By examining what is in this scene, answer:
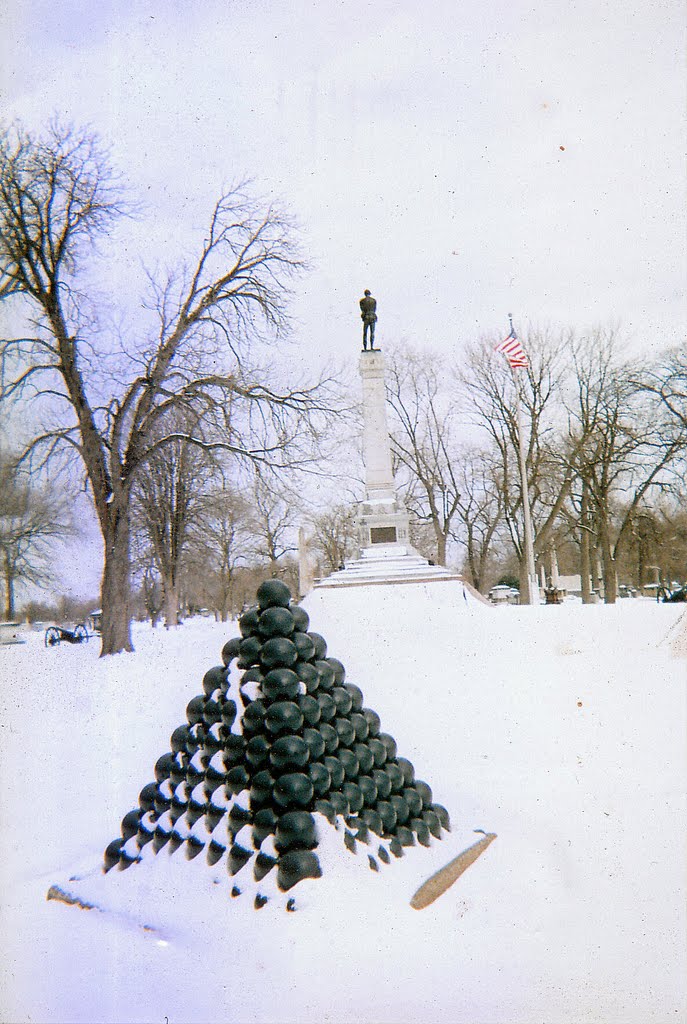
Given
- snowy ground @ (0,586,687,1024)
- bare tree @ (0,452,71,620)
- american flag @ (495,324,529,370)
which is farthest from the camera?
american flag @ (495,324,529,370)

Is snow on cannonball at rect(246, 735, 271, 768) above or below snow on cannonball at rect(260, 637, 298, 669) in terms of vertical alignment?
below

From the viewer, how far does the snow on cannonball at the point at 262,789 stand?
2887 mm

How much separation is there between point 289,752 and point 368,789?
504mm

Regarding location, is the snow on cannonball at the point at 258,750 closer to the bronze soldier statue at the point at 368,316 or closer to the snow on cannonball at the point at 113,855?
the snow on cannonball at the point at 113,855

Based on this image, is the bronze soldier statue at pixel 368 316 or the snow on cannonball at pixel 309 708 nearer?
the snow on cannonball at pixel 309 708

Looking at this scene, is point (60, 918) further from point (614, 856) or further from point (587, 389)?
point (587, 389)

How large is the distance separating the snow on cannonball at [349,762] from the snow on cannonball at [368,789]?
1.6 inches

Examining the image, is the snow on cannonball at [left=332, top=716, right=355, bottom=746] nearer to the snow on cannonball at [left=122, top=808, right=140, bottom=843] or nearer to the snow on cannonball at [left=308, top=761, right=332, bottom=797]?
the snow on cannonball at [left=308, top=761, right=332, bottom=797]

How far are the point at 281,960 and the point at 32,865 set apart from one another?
1793mm

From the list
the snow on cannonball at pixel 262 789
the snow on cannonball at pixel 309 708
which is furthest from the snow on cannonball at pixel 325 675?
the snow on cannonball at pixel 262 789

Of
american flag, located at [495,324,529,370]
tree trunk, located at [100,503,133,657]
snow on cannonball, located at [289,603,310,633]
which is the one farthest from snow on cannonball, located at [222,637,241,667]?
american flag, located at [495,324,529,370]

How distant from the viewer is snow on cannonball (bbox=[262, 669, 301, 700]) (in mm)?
2966

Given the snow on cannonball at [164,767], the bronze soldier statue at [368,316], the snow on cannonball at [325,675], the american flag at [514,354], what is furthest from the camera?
the bronze soldier statue at [368,316]

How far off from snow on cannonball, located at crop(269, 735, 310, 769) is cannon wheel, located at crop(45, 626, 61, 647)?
367 cm
